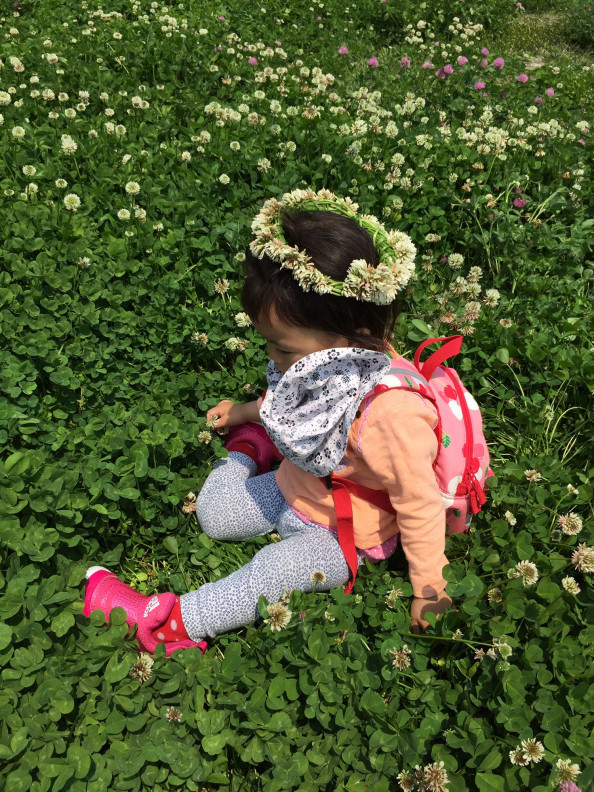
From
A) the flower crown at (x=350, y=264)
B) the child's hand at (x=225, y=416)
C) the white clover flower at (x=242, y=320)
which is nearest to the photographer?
the flower crown at (x=350, y=264)

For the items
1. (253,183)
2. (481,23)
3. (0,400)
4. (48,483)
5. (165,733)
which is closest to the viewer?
(165,733)

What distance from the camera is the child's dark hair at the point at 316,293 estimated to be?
2098 mm

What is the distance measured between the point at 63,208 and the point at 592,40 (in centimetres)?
789

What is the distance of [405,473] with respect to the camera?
2242 millimetres

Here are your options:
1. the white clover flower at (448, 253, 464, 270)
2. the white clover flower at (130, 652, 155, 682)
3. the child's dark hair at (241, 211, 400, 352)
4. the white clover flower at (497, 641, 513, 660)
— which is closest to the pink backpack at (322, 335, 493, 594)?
the child's dark hair at (241, 211, 400, 352)

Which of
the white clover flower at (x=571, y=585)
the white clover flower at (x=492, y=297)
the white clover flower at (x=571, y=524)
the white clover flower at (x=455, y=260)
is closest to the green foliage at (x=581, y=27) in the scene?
the white clover flower at (x=455, y=260)

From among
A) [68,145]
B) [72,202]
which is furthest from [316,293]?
[68,145]

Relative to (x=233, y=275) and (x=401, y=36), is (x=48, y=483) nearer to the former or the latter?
(x=233, y=275)

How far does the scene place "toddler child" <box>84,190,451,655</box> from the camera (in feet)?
6.98

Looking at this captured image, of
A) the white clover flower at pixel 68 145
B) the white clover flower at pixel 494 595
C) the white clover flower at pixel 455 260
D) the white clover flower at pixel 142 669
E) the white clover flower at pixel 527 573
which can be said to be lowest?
the white clover flower at pixel 142 669

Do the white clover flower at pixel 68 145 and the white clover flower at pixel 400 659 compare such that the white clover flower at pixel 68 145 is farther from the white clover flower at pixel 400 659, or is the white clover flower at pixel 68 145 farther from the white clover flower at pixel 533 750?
the white clover flower at pixel 533 750

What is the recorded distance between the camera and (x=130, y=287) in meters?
3.43

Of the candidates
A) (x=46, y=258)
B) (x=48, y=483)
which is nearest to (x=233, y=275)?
(x=46, y=258)

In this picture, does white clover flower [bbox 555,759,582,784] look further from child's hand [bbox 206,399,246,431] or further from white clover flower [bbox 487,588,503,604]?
child's hand [bbox 206,399,246,431]
